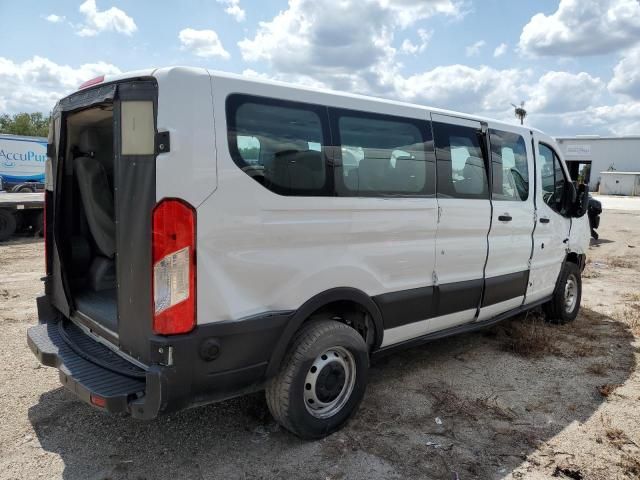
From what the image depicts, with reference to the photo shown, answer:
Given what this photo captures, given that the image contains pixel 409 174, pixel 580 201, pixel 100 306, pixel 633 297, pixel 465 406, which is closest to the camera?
pixel 100 306

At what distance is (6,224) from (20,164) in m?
15.6

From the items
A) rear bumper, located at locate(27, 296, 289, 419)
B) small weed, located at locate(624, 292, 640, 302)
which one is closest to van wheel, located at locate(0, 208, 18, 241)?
rear bumper, located at locate(27, 296, 289, 419)

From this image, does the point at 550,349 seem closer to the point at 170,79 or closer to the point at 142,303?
the point at 142,303

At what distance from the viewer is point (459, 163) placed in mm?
4145

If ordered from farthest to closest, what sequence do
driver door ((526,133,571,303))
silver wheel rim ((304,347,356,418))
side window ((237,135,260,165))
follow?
driver door ((526,133,571,303)) → silver wheel rim ((304,347,356,418)) → side window ((237,135,260,165))

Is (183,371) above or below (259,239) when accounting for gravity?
below

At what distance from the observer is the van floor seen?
3276 millimetres

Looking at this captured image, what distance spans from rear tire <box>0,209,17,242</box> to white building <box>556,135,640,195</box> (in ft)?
154

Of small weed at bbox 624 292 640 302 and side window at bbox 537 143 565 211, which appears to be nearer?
side window at bbox 537 143 565 211

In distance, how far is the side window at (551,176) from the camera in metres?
5.26

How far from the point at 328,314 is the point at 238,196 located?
111 cm

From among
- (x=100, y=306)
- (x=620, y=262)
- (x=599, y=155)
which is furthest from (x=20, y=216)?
(x=599, y=155)

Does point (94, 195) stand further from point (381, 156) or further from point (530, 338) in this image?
point (530, 338)

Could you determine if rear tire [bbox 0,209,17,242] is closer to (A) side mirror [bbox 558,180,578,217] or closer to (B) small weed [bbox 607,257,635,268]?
(A) side mirror [bbox 558,180,578,217]
